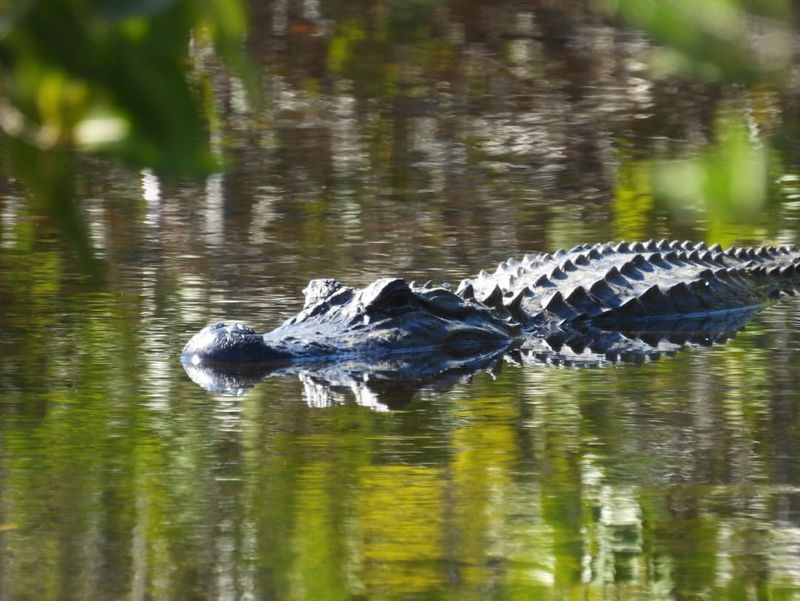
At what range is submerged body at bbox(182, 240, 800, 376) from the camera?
685cm

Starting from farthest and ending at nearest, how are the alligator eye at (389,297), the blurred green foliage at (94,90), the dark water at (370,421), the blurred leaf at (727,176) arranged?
the alligator eye at (389,297)
the dark water at (370,421)
the blurred leaf at (727,176)
the blurred green foliage at (94,90)

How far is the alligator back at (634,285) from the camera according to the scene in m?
7.73

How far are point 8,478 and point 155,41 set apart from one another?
406cm

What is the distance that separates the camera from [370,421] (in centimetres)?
567

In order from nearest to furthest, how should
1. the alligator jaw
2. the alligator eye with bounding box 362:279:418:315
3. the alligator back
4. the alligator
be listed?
the alligator jaw
the alligator
the alligator eye with bounding box 362:279:418:315
the alligator back

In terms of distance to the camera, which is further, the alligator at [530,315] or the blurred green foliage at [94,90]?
the alligator at [530,315]

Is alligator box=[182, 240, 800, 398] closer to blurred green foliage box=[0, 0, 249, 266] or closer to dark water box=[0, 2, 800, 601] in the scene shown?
dark water box=[0, 2, 800, 601]

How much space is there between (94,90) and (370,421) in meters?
4.76

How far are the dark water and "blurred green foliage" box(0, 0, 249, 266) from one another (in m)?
0.11

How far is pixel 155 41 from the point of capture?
3.11ft

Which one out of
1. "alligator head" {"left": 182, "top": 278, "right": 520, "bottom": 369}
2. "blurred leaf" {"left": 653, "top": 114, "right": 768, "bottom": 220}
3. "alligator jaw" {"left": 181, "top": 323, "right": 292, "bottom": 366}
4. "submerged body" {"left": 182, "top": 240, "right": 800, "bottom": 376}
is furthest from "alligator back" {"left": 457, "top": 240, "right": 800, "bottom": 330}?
"blurred leaf" {"left": 653, "top": 114, "right": 768, "bottom": 220}

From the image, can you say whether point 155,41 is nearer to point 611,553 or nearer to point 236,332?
point 611,553

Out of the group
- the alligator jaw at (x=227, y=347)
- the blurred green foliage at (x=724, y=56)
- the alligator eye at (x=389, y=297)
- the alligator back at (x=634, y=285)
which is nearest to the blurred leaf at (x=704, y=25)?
the blurred green foliage at (x=724, y=56)

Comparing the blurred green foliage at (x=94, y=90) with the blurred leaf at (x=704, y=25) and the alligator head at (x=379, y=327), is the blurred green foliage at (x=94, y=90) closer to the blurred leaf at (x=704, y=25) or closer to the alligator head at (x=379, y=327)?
the blurred leaf at (x=704, y=25)
